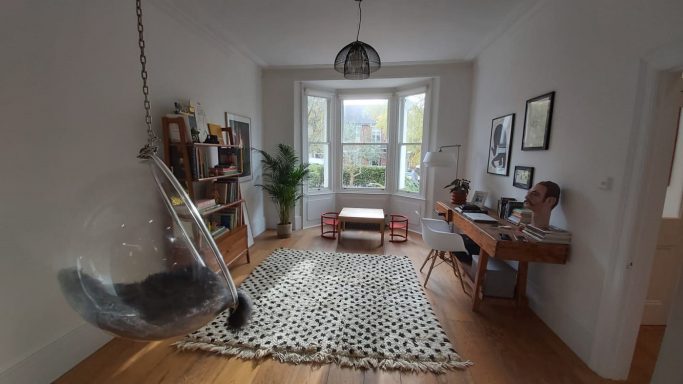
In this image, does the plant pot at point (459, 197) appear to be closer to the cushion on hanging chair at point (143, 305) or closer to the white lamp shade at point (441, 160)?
the white lamp shade at point (441, 160)

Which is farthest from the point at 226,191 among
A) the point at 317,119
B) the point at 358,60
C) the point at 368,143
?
the point at 368,143

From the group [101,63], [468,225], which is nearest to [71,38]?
[101,63]

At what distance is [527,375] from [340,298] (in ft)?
4.81

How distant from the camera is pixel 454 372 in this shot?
1740mm

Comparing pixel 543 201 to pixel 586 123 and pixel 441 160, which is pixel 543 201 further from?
pixel 441 160

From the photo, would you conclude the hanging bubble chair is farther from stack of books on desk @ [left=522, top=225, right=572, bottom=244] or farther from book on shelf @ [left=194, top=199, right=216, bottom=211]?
stack of books on desk @ [left=522, top=225, right=572, bottom=244]

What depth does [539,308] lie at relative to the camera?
235cm

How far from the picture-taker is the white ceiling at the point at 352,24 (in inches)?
101

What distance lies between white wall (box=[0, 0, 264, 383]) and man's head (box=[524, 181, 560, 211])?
107 inches

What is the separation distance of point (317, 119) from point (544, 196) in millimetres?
3743

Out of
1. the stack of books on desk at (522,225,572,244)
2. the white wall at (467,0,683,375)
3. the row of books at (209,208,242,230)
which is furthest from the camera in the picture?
the row of books at (209,208,242,230)

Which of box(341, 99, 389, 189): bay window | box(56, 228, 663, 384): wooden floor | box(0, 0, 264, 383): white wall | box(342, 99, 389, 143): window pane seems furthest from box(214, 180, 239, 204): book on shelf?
box(342, 99, 389, 143): window pane

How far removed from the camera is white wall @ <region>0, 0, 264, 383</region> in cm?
142

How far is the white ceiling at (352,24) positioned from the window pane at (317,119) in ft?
3.31
